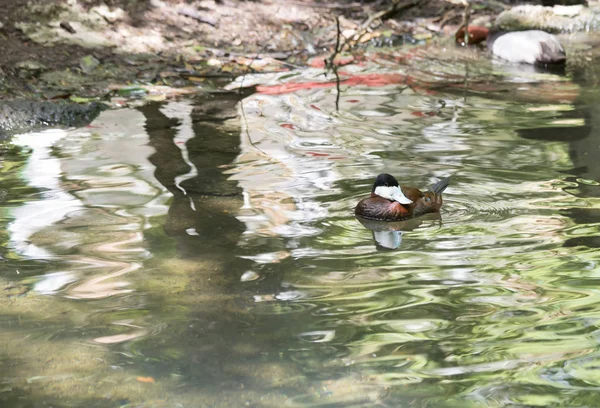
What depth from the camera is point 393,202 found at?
550 cm

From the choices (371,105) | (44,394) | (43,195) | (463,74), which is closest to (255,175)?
(43,195)

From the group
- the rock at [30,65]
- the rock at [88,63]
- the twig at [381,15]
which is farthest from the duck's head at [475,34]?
the rock at [30,65]

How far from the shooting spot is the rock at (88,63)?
9945mm

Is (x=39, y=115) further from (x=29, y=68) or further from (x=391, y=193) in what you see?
(x=391, y=193)

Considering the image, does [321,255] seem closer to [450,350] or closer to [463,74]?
[450,350]

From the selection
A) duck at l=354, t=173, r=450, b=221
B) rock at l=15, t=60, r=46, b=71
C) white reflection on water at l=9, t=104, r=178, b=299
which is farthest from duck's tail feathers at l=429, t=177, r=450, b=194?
rock at l=15, t=60, r=46, b=71

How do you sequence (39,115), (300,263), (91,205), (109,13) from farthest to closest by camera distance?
(109,13) < (39,115) < (91,205) < (300,263)

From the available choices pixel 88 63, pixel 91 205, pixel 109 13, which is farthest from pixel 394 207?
pixel 109 13

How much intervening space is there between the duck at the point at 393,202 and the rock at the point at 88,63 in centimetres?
537

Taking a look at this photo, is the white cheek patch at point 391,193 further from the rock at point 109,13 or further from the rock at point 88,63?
the rock at point 109,13

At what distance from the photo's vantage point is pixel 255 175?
644 cm

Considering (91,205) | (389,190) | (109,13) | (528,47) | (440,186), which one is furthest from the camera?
(109,13)

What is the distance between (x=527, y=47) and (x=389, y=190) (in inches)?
237

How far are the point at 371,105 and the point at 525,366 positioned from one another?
5362mm
